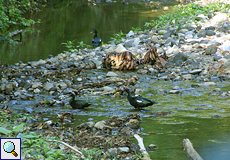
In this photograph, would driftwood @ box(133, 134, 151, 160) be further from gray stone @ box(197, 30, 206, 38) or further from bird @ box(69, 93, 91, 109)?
gray stone @ box(197, 30, 206, 38)

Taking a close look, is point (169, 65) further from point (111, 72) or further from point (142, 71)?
point (111, 72)

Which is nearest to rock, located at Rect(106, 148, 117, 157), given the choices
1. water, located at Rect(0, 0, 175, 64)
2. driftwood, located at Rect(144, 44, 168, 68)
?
driftwood, located at Rect(144, 44, 168, 68)

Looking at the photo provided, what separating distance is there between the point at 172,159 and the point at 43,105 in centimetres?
305

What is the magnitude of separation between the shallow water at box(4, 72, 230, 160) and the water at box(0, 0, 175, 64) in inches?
203

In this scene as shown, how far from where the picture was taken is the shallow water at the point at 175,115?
11.9 feet

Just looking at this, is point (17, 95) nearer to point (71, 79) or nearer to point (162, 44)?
point (71, 79)

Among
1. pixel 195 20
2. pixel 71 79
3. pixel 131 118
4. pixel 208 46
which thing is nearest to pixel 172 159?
pixel 131 118

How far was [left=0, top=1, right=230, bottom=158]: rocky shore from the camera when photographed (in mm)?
6336

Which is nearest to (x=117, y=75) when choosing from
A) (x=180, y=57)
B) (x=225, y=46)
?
(x=180, y=57)

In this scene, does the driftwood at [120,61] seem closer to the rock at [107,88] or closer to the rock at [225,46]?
the rock at [107,88]

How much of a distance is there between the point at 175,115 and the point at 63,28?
1235cm

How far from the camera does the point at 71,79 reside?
736cm

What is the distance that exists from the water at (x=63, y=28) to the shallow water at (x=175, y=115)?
203 inches

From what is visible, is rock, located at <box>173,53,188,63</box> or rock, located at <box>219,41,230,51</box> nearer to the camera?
rock, located at <box>173,53,188,63</box>
